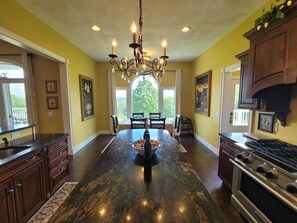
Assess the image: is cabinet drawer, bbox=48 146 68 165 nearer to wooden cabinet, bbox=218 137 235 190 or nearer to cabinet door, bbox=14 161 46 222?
cabinet door, bbox=14 161 46 222

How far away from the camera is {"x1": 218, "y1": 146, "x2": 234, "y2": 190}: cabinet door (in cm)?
230

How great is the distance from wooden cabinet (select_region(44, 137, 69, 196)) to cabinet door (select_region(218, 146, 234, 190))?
2817mm

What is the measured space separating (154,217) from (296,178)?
1.22 m

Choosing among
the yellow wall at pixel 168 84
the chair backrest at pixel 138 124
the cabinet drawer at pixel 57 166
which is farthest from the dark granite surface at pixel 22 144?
the yellow wall at pixel 168 84

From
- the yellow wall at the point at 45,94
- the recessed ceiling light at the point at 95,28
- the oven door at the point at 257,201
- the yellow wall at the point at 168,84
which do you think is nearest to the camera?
the oven door at the point at 257,201

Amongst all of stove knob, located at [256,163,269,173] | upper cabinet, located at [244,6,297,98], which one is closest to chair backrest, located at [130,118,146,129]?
upper cabinet, located at [244,6,297,98]

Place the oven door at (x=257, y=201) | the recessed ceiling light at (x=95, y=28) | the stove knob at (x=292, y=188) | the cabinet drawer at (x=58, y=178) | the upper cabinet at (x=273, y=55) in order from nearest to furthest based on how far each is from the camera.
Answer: the stove knob at (x=292, y=188) → the oven door at (x=257, y=201) → the upper cabinet at (x=273, y=55) → the cabinet drawer at (x=58, y=178) → the recessed ceiling light at (x=95, y=28)

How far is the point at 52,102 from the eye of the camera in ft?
12.7

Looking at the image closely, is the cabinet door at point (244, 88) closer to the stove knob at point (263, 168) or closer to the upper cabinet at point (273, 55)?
the upper cabinet at point (273, 55)

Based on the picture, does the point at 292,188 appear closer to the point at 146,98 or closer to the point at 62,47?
the point at 62,47

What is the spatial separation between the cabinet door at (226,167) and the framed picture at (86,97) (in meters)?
4.15

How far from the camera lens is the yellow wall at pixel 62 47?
86.4 inches

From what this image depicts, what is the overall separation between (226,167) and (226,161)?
0.10 metres

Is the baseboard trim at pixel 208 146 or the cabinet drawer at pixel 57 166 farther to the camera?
the baseboard trim at pixel 208 146
